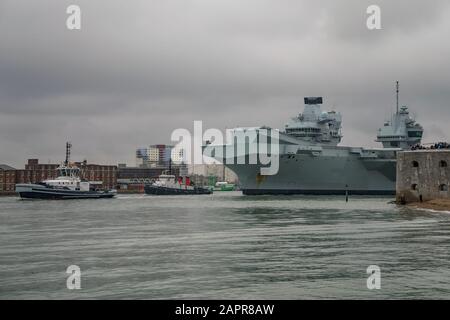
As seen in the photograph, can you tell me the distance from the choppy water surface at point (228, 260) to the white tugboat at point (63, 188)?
154ft

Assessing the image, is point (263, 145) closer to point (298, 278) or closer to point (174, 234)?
point (174, 234)

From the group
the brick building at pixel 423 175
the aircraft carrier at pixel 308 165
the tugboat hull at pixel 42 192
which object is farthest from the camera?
the aircraft carrier at pixel 308 165

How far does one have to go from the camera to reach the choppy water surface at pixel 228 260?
15.1 metres

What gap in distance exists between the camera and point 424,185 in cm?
5259

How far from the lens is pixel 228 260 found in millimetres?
19922

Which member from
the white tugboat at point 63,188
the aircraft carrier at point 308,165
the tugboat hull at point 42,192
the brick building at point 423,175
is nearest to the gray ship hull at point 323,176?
the aircraft carrier at point 308,165

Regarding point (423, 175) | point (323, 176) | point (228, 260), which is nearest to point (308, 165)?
point (323, 176)

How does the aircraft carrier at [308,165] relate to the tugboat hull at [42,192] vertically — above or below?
above

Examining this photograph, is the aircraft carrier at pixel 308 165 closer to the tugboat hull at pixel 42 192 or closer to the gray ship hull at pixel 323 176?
the gray ship hull at pixel 323 176

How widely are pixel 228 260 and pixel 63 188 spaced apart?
64.7 m

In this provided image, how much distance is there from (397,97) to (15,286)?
3687 inches

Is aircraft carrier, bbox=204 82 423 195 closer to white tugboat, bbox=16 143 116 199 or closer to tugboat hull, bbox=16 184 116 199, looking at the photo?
white tugboat, bbox=16 143 116 199

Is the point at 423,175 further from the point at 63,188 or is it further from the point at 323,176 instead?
the point at 63,188

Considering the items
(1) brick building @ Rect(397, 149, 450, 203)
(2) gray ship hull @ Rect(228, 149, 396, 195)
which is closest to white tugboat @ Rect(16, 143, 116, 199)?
(2) gray ship hull @ Rect(228, 149, 396, 195)
